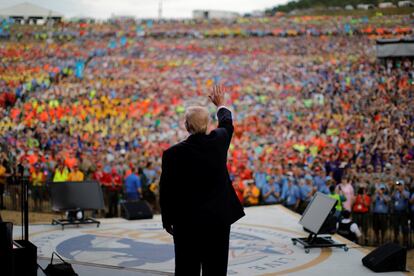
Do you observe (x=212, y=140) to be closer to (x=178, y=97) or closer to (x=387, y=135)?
(x=387, y=135)

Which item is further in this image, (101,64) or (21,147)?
(101,64)

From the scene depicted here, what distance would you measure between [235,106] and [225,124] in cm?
2618

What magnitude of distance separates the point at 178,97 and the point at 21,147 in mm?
13395

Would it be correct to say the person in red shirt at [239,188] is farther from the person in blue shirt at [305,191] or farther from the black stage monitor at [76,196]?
the black stage monitor at [76,196]

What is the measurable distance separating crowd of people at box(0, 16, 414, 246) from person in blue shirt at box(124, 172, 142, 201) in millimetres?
33

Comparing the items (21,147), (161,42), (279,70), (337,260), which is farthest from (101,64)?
(337,260)

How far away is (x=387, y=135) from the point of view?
22.5m

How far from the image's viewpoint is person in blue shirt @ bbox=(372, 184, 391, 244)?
520 inches

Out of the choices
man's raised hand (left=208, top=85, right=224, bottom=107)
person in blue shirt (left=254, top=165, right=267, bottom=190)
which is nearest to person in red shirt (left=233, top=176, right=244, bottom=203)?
person in blue shirt (left=254, top=165, right=267, bottom=190)

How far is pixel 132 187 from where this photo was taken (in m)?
15.3

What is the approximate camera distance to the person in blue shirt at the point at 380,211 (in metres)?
13.2

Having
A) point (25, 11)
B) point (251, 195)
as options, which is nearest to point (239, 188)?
point (251, 195)

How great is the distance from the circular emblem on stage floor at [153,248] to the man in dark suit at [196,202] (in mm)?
3441

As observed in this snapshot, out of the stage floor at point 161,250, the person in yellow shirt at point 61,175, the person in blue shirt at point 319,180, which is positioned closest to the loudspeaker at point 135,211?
the stage floor at point 161,250
